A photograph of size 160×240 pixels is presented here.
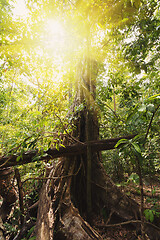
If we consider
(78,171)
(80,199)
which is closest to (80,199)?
(80,199)

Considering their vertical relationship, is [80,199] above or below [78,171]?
below

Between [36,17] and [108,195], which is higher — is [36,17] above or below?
above

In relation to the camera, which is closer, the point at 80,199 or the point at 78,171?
the point at 78,171

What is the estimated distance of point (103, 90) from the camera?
2.32 meters

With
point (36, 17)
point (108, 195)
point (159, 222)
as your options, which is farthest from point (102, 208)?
point (36, 17)

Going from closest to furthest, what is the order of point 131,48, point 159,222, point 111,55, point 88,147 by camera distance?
point 159,222 < point 131,48 < point 88,147 < point 111,55

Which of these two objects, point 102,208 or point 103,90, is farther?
point 102,208

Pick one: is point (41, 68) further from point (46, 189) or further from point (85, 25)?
point (46, 189)

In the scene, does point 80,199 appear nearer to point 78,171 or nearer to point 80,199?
point 80,199

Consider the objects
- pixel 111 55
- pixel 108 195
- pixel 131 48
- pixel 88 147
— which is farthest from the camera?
pixel 111 55

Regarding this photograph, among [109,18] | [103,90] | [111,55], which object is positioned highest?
[111,55]

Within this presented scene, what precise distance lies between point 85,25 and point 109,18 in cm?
48

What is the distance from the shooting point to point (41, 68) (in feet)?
11.0

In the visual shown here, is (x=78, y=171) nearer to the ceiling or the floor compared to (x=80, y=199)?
nearer to the ceiling
